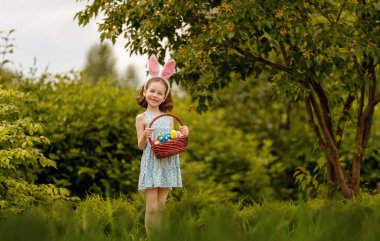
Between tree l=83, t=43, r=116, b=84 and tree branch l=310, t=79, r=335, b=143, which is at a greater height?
tree l=83, t=43, r=116, b=84

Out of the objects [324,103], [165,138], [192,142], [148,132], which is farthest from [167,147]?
[192,142]

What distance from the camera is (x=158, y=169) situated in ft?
17.4

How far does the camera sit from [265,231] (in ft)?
9.28

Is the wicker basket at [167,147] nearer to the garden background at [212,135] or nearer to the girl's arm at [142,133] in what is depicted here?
the girl's arm at [142,133]

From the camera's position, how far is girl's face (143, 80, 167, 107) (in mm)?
5484

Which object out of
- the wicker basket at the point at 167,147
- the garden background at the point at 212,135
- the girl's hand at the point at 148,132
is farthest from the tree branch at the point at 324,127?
the girl's hand at the point at 148,132

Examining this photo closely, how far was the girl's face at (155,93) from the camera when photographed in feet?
18.0

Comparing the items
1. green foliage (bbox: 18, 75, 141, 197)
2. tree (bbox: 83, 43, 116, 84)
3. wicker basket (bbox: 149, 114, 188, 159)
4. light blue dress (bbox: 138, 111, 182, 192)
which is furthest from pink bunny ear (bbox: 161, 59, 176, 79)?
tree (bbox: 83, 43, 116, 84)

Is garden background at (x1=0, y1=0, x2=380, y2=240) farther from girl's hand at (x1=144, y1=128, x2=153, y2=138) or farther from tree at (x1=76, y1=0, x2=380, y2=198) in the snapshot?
girl's hand at (x1=144, y1=128, x2=153, y2=138)

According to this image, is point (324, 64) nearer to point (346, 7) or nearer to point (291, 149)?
point (346, 7)

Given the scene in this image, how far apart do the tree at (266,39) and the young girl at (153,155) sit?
2.18 feet

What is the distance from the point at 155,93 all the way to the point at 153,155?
513mm

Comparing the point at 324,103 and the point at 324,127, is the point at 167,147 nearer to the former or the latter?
the point at 324,127

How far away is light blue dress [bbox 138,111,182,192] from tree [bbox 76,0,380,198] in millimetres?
970
